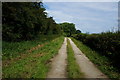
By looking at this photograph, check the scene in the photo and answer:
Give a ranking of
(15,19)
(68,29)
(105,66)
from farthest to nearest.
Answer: (68,29), (15,19), (105,66)

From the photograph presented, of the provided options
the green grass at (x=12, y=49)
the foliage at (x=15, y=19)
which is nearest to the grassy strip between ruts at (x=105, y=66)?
the green grass at (x=12, y=49)

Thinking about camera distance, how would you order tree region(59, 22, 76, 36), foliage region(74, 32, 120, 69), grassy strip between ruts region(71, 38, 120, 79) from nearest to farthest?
grassy strip between ruts region(71, 38, 120, 79) → foliage region(74, 32, 120, 69) → tree region(59, 22, 76, 36)

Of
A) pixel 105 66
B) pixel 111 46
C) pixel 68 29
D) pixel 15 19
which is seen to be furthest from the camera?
pixel 68 29

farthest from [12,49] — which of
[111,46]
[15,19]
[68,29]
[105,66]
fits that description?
[68,29]

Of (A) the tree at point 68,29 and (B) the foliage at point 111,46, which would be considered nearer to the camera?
(B) the foliage at point 111,46

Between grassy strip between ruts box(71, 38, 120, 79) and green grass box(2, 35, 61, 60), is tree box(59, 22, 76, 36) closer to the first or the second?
green grass box(2, 35, 61, 60)

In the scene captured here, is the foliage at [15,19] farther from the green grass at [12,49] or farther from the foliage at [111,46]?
the foliage at [111,46]

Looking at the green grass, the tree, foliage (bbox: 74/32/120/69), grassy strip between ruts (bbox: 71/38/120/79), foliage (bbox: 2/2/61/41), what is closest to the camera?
grassy strip between ruts (bbox: 71/38/120/79)

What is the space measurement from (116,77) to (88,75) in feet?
4.39

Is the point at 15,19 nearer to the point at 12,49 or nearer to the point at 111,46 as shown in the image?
the point at 12,49

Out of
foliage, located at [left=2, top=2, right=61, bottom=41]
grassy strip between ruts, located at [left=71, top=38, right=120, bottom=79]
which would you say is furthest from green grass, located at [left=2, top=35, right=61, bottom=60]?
grassy strip between ruts, located at [left=71, top=38, right=120, bottom=79]

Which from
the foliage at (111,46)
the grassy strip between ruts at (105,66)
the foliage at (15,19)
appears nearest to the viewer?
the grassy strip between ruts at (105,66)

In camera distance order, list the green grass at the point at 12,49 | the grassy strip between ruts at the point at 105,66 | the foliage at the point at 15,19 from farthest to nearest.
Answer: the foliage at the point at 15,19 < the green grass at the point at 12,49 < the grassy strip between ruts at the point at 105,66

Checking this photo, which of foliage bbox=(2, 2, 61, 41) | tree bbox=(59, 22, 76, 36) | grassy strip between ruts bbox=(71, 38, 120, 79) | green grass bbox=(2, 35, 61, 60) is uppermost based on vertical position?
tree bbox=(59, 22, 76, 36)
